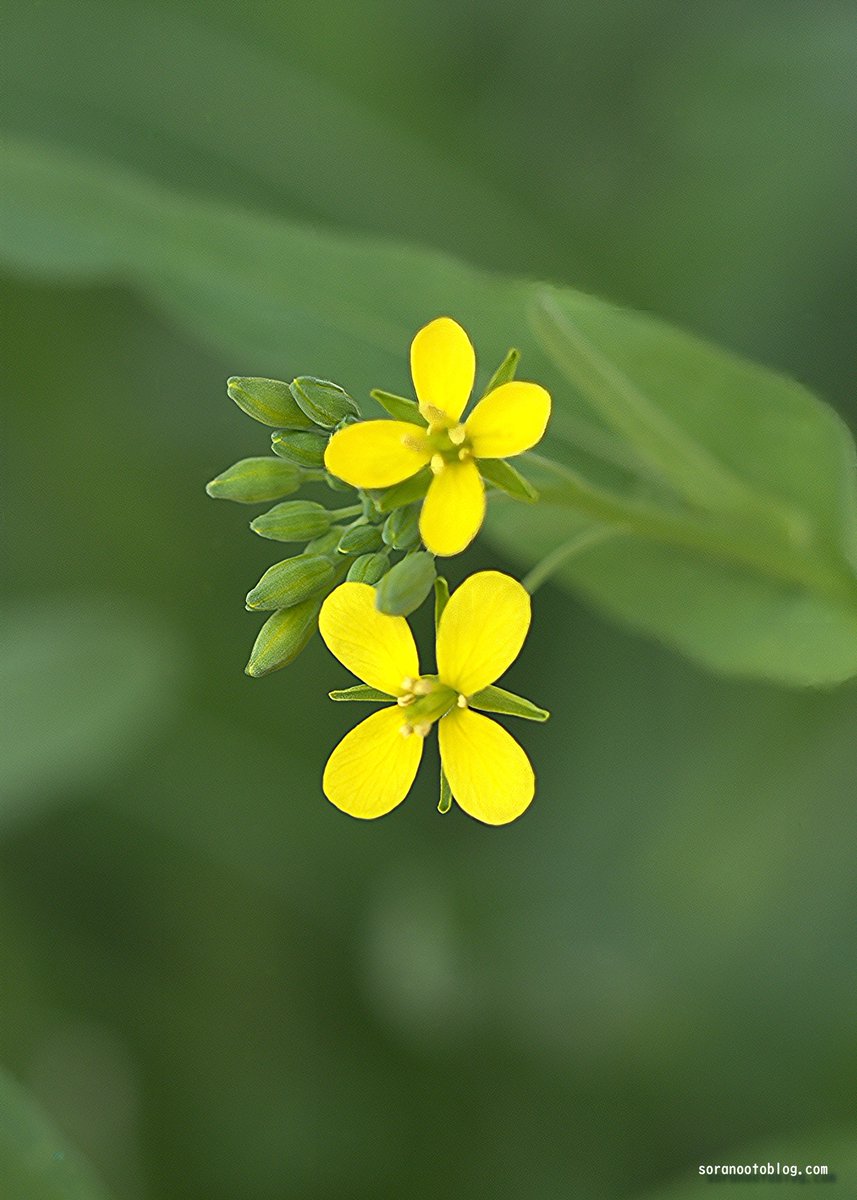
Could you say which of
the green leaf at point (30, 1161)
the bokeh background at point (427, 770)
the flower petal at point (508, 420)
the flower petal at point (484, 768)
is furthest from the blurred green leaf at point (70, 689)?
the flower petal at point (508, 420)

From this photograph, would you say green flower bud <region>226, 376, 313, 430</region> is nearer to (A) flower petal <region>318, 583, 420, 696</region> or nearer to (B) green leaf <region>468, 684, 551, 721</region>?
(A) flower petal <region>318, 583, 420, 696</region>

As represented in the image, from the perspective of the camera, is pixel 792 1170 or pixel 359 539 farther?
pixel 792 1170

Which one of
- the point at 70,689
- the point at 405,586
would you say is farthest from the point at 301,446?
the point at 70,689

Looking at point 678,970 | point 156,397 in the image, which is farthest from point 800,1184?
point 156,397

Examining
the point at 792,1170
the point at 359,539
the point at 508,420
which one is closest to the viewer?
the point at 508,420

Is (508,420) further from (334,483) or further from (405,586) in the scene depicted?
(334,483)

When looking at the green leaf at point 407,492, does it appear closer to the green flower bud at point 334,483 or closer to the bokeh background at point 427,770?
the green flower bud at point 334,483

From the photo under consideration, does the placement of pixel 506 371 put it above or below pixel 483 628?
above
